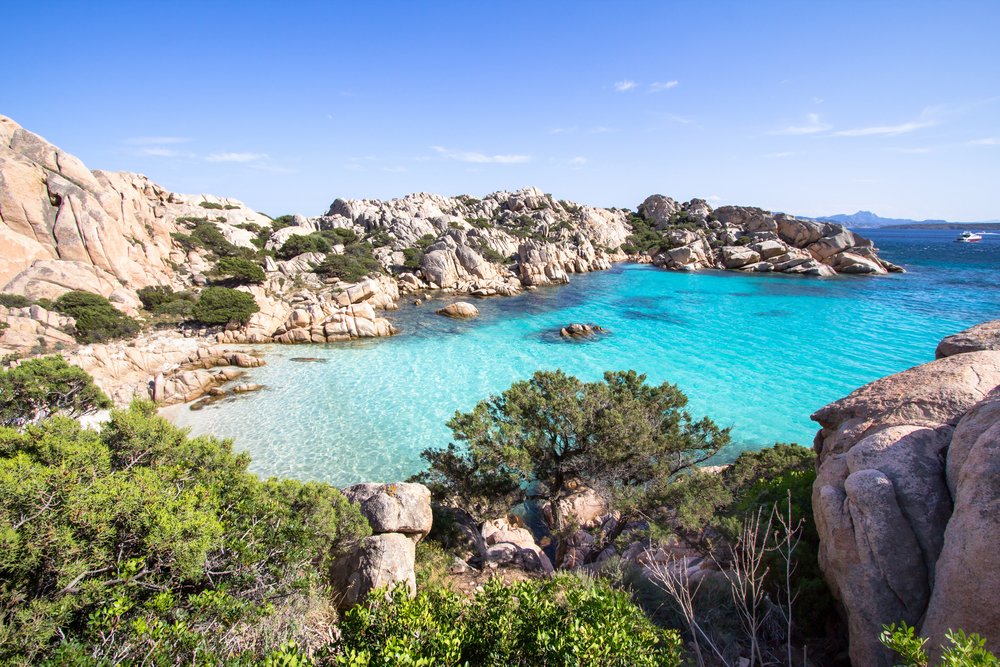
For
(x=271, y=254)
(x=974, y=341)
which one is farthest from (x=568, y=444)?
(x=271, y=254)

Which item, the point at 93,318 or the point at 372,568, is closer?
the point at 372,568

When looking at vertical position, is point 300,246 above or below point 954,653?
above

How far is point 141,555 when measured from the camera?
537 cm

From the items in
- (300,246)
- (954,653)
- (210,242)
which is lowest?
(954,653)

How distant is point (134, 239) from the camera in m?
31.9

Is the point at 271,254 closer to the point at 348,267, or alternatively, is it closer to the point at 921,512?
the point at 348,267

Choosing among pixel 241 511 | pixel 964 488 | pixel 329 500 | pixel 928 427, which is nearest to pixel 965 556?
pixel 964 488

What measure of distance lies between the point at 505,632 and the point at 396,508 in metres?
5.08

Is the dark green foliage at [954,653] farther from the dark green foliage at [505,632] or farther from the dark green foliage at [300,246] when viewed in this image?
the dark green foliage at [300,246]

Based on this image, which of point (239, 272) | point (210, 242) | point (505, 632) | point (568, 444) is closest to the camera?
point (505, 632)

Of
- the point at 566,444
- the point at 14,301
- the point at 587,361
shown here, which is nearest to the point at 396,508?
the point at 566,444

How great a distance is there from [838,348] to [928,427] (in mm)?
27979

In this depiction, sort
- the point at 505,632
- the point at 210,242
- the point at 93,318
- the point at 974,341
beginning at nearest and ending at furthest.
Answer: the point at 505,632 → the point at 974,341 → the point at 93,318 → the point at 210,242

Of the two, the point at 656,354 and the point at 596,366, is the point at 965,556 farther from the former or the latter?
the point at 656,354
